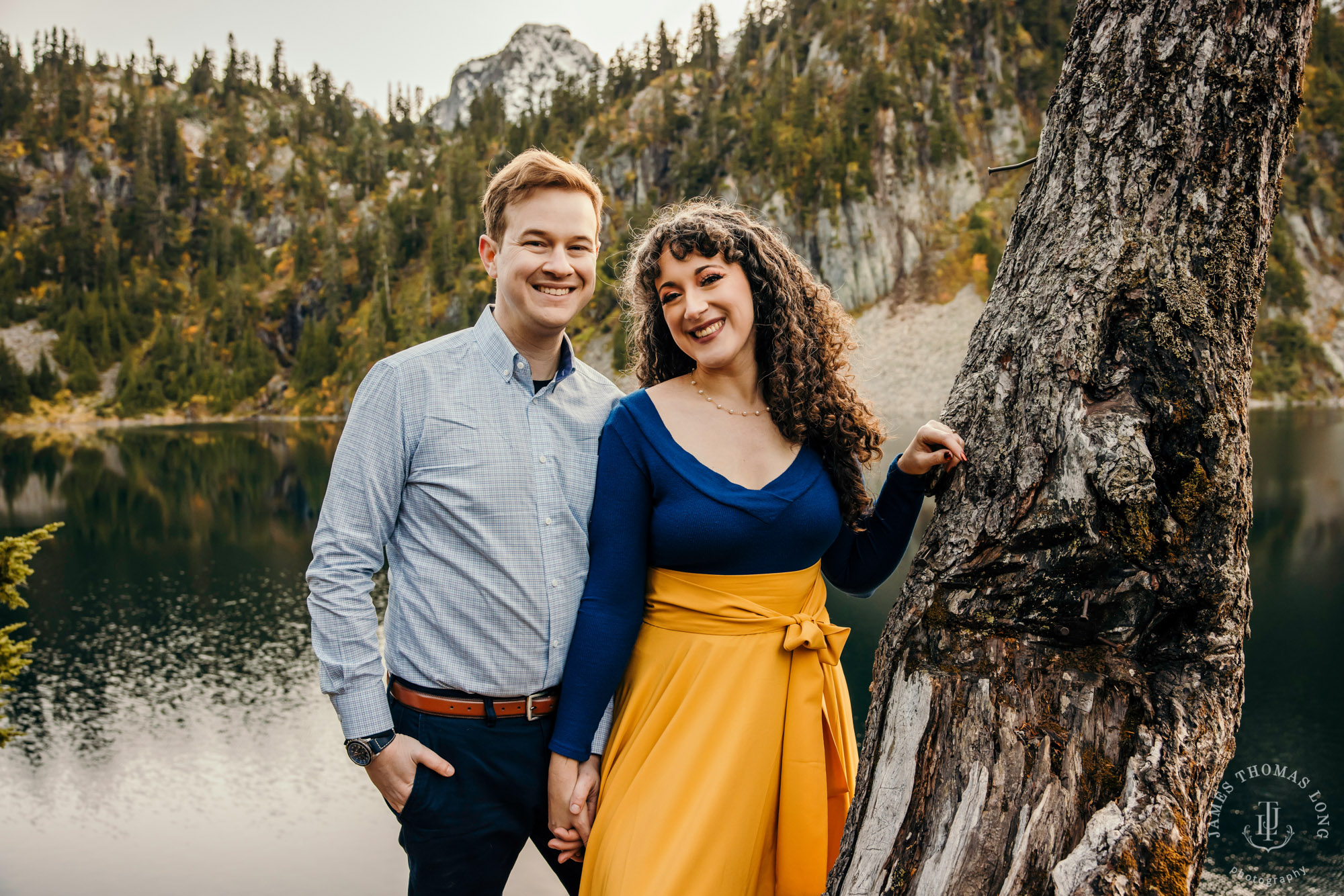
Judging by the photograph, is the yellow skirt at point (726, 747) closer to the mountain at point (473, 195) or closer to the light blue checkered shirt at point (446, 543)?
the light blue checkered shirt at point (446, 543)

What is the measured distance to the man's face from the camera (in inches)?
89.0

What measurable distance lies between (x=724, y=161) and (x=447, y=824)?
2901 inches

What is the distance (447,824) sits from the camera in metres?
2.18

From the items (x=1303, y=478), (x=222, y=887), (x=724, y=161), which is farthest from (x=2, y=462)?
(x=1303, y=478)

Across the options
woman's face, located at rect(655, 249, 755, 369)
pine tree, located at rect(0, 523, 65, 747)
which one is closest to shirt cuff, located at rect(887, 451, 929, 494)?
woman's face, located at rect(655, 249, 755, 369)

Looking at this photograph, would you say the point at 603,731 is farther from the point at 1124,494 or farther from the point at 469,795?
the point at 1124,494

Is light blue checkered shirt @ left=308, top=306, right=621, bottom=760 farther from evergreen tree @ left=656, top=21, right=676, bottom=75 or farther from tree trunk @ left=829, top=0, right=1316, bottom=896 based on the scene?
evergreen tree @ left=656, top=21, right=676, bottom=75

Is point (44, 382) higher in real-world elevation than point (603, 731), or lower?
lower

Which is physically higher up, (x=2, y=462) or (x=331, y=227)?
(x=331, y=227)

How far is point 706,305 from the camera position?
2234 millimetres

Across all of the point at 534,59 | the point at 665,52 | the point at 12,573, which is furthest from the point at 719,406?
the point at 534,59

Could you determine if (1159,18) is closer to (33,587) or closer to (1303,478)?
(33,587)

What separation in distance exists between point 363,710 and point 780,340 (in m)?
1.51

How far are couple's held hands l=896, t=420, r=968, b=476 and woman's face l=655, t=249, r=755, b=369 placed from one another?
22.1 inches
